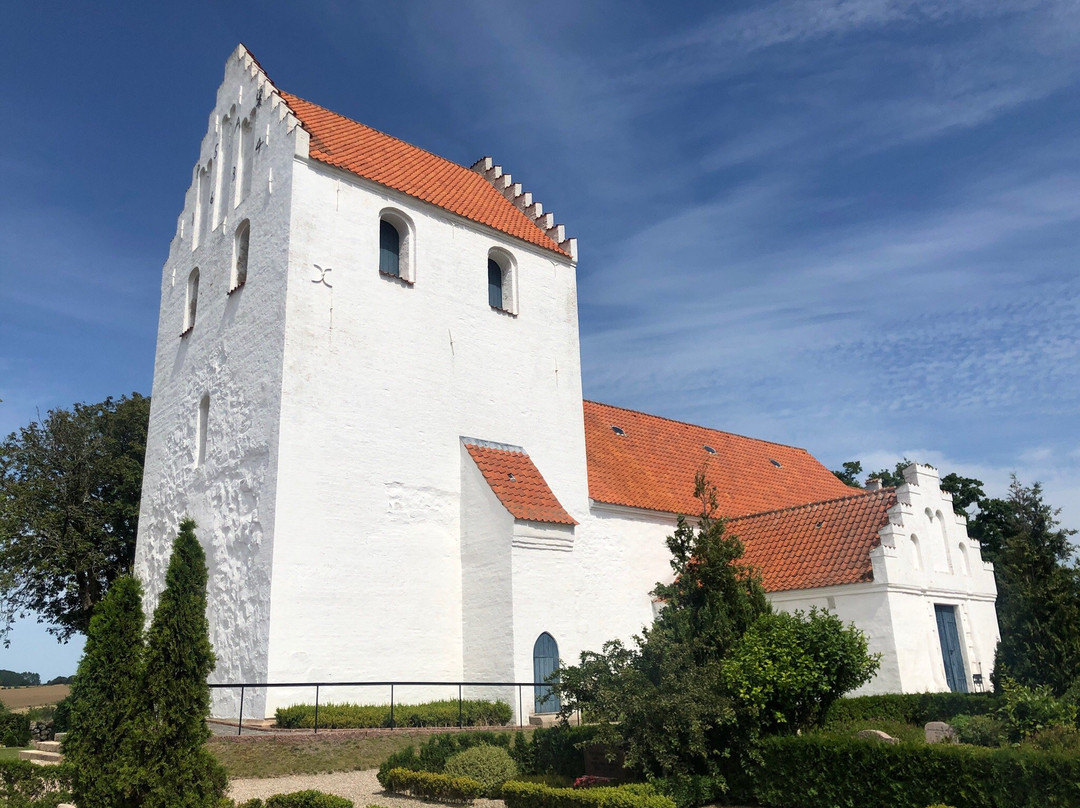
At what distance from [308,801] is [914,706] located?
11000 millimetres

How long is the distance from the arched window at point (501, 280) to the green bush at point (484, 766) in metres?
10.7

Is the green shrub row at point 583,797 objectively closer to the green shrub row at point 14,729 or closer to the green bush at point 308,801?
the green bush at point 308,801

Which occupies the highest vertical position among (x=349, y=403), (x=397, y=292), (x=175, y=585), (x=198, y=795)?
(x=397, y=292)

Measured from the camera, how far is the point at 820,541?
18625mm

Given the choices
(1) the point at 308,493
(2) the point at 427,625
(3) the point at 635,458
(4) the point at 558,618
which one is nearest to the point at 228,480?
(1) the point at 308,493

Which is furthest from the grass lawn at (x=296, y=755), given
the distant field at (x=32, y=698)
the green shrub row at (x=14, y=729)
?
the distant field at (x=32, y=698)

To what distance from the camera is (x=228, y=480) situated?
646 inches

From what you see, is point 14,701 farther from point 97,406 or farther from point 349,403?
point 349,403

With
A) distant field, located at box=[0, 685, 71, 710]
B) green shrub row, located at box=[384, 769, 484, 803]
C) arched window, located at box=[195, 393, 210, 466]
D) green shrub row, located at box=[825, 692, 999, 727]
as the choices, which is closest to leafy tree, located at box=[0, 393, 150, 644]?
distant field, located at box=[0, 685, 71, 710]

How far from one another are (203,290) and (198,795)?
13.4 metres

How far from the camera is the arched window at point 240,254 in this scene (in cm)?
1811

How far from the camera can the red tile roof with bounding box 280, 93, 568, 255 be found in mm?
18078

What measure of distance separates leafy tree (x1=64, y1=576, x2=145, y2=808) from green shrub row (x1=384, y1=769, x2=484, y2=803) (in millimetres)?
3686

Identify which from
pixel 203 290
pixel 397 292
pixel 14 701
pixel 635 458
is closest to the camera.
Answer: pixel 397 292
